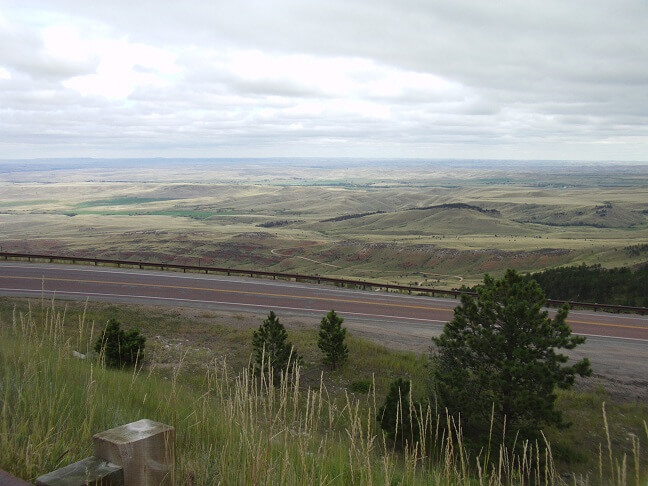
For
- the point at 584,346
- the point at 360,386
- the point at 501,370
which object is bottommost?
the point at 360,386

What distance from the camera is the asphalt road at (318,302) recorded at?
19.2 meters

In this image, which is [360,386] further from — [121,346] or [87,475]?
[87,475]

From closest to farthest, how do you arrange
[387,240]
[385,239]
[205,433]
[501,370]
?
[205,433] → [501,370] → [387,240] → [385,239]

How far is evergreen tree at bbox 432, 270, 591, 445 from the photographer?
10.7 meters

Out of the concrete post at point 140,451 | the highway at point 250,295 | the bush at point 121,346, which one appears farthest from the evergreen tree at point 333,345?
the concrete post at point 140,451

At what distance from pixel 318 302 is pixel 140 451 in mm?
23424

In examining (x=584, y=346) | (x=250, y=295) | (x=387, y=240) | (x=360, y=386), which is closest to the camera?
(x=360, y=386)

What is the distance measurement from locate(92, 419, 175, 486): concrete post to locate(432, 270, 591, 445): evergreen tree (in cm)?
824

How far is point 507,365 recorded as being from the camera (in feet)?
35.5

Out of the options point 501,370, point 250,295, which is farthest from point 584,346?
point 250,295

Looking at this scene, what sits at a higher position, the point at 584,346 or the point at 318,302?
the point at 318,302

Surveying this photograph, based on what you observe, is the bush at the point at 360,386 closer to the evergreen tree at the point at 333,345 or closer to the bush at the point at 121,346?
the evergreen tree at the point at 333,345

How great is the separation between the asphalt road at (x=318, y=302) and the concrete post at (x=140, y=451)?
1621 centimetres

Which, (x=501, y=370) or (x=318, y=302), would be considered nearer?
(x=501, y=370)
